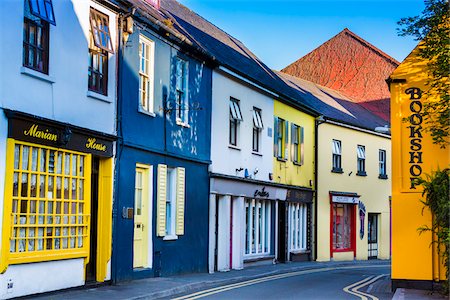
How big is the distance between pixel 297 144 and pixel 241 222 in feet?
23.9

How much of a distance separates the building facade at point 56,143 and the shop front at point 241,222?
254 inches

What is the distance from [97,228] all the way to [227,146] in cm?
795

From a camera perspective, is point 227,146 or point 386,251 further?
point 386,251

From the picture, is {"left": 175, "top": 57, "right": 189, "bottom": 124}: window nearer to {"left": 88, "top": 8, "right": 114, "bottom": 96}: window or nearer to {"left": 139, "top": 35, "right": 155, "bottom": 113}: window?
{"left": 139, "top": 35, "right": 155, "bottom": 113}: window

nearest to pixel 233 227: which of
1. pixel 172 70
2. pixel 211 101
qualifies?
pixel 211 101

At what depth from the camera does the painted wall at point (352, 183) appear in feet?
104

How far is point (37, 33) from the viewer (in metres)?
13.5

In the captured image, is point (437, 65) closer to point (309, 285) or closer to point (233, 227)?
point (309, 285)

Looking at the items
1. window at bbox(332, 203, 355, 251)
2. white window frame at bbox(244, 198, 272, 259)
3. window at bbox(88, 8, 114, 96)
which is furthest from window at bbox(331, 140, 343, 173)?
window at bbox(88, 8, 114, 96)

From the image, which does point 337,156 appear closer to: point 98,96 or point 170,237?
point 170,237

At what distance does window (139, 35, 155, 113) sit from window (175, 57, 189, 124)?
151 centimetres

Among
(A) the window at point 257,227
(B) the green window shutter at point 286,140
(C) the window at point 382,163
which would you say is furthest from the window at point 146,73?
(C) the window at point 382,163

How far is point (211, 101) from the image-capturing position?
21828 millimetres

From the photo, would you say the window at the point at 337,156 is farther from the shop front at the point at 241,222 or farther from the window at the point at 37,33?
the window at the point at 37,33
